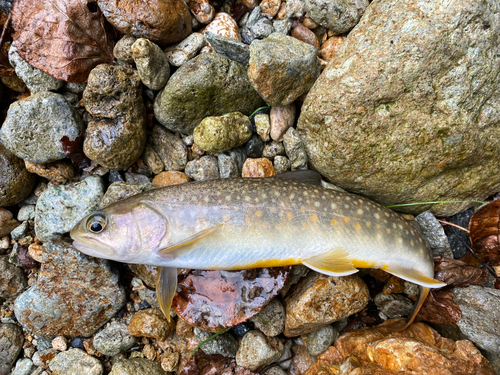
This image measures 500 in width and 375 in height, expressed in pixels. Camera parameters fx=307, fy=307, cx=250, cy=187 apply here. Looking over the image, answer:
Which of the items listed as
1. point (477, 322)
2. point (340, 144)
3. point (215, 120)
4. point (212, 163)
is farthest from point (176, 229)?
point (477, 322)

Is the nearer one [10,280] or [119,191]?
[119,191]

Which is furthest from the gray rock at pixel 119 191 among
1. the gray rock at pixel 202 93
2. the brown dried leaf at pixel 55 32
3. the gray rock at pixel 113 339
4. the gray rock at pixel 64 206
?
the gray rock at pixel 113 339

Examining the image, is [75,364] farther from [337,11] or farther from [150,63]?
[337,11]

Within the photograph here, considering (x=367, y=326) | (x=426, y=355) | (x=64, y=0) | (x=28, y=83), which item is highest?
(x=64, y=0)

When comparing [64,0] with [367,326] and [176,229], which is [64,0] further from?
[367,326]

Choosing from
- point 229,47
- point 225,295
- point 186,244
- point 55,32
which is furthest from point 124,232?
point 55,32

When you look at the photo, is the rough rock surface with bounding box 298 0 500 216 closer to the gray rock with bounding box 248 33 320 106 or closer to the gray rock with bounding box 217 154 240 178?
the gray rock with bounding box 248 33 320 106

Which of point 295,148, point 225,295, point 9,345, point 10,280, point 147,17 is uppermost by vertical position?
point 147,17

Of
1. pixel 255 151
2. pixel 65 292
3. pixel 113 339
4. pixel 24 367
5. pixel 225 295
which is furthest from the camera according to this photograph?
pixel 255 151
